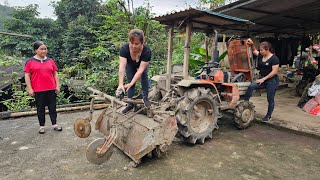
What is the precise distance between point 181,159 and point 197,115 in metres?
1.03

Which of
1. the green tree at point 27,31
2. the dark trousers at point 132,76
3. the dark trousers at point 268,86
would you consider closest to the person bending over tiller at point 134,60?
the dark trousers at point 132,76

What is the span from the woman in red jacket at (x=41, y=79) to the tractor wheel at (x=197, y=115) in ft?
8.36

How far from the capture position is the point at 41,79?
469cm

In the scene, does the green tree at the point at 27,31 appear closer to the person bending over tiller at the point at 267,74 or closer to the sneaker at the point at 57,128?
the sneaker at the point at 57,128

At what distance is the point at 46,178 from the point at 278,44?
10.7 meters

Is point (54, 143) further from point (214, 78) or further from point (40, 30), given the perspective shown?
point (40, 30)

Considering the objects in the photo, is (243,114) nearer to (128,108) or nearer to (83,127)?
(128,108)

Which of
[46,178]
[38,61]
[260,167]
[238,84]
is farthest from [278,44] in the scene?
[46,178]

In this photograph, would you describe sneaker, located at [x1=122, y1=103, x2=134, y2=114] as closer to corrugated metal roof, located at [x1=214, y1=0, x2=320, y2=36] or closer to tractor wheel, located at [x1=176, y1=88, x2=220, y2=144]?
tractor wheel, located at [x1=176, y1=88, x2=220, y2=144]

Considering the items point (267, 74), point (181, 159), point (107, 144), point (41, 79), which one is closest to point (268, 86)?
point (267, 74)

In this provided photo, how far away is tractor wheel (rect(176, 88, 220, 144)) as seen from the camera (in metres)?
4.17

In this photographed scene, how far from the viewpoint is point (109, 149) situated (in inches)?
124

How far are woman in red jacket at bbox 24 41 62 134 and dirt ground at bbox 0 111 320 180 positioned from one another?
56 cm

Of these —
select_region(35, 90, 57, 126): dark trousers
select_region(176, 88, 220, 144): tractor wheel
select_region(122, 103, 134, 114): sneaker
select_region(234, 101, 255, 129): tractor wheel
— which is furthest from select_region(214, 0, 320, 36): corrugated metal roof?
select_region(35, 90, 57, 126): dark trousers
